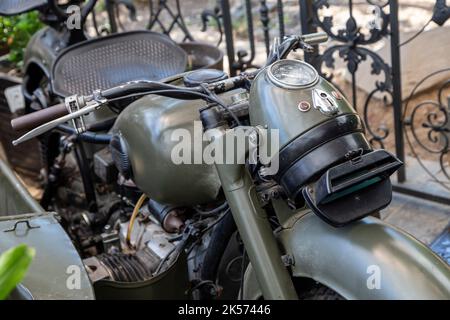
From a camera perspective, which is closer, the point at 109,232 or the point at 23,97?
the point at 109,232

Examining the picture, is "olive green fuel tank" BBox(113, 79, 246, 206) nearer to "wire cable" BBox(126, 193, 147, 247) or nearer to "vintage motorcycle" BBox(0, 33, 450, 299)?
"vintage motorcycle" BBox(0, 33, 450, 299)

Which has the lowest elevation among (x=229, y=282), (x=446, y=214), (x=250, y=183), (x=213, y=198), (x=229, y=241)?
(x=446, y=214)

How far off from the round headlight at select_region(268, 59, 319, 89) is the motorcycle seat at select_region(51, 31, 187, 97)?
3.48 feet

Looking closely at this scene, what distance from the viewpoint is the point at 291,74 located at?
1510 mm

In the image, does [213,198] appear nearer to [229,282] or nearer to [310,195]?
[229,282]

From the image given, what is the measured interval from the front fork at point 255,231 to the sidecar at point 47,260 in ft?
1.26

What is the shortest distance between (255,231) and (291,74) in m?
0.39

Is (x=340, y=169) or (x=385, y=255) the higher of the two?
(x=340, y=169)

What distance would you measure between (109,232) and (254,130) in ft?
3.67

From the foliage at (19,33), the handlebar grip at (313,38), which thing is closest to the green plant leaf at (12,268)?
the handlebar grip at (313,38)

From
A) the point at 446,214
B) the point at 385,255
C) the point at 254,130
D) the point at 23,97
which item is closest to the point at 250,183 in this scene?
the point at 254,130

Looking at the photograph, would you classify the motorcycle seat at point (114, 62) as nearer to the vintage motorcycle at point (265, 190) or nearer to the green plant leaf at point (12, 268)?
the vintage motorcycle at point (265, 190)

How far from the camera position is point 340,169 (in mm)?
1386

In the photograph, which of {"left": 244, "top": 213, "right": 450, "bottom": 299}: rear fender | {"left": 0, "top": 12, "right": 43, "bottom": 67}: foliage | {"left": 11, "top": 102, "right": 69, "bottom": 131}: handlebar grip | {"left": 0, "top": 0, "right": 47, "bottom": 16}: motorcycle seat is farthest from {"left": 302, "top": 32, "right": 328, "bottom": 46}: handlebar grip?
{"left": 0, "top": 12, "right": 43, "bottom": 67}: foliage
